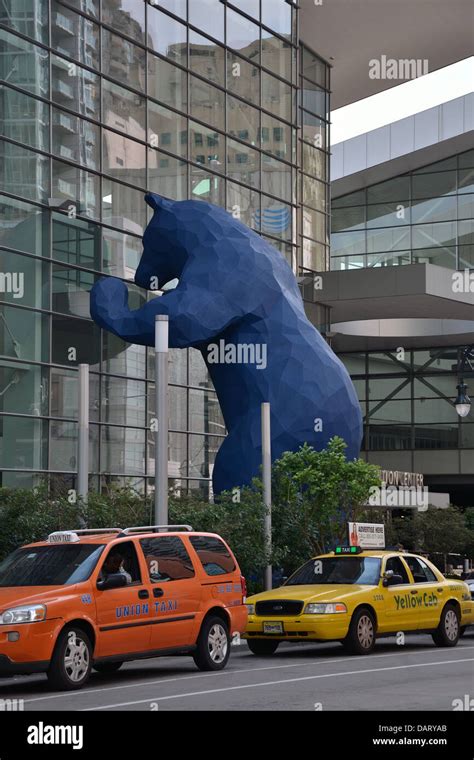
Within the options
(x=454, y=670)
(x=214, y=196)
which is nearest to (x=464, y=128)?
(x=214, y=196)

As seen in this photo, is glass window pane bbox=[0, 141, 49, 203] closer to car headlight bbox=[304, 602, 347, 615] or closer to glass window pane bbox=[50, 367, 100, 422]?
glass window pane bbox=[50, 367, 100, 422]

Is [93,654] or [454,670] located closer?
[93,654]

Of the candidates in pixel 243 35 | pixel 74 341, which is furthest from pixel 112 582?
pixel 243 35

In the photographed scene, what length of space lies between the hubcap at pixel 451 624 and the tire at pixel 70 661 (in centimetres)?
713

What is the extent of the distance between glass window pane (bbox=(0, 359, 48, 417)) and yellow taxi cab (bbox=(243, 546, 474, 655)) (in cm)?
1038

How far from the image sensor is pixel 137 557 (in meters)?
15.1

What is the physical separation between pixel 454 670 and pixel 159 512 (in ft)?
21.5

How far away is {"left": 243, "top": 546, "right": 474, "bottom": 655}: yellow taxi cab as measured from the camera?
56.3 feet

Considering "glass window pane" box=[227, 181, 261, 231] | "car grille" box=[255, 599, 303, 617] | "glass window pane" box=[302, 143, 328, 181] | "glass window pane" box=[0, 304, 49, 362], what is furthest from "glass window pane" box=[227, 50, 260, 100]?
"car grille" box=[255, 599, 303, 617]

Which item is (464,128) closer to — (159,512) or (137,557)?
(159,512)

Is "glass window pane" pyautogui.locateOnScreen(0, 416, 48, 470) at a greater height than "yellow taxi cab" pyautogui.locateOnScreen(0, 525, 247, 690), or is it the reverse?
"glass window pane" pyautogui.locateOnScreen(0, 416, 48, 470)

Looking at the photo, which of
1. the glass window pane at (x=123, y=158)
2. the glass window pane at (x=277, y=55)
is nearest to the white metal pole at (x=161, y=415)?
the glass window pane at (x=123, y=158)

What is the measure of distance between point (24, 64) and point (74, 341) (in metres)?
5.86

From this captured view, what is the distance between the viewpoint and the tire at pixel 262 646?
59.2 feet
